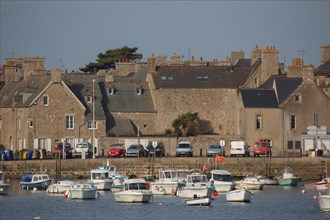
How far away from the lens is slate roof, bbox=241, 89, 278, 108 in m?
119

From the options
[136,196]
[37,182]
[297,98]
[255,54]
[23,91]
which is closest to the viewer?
[136,196]

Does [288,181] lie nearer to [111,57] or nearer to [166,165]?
[166,165]

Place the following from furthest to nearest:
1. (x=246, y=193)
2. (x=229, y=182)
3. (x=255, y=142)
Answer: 1. (x=255, y=142)
2. (x=229, y=182)
3. (x=246, y=193)

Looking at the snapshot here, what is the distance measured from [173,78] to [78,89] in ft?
27.8

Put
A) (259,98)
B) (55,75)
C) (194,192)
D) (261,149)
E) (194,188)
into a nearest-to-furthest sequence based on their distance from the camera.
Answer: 1. (194,188)
2. (194,192)
3. (261,149)
4. (55,75)
5. (259,98)

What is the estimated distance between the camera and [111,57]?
6924 inches

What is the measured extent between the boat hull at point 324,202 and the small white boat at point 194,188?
8.04 m

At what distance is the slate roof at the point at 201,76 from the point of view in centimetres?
12444

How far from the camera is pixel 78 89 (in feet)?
400

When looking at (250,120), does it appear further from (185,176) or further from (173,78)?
(185,176)

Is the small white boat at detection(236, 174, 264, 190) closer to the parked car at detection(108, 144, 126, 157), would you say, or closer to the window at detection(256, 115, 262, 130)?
the parked car at detection(108, 144, 126, 157)

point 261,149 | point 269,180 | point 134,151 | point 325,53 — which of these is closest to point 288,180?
point 269,180

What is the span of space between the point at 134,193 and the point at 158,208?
2405mm

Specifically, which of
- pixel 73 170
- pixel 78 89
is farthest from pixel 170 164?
pixel 78 89
